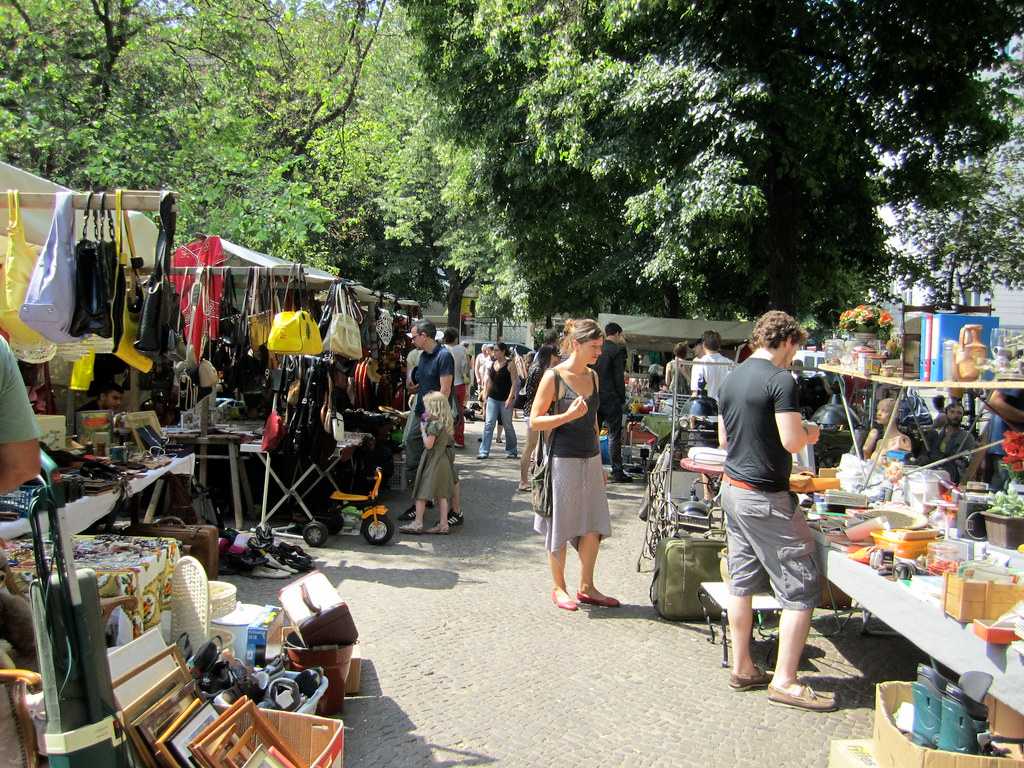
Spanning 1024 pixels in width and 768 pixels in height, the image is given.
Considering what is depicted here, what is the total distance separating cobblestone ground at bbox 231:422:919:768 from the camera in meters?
3.80

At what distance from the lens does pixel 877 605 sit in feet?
12.9

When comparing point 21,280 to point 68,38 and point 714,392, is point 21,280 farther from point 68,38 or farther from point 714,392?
point 68,38

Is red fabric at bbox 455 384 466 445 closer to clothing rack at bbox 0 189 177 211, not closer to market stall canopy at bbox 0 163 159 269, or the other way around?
market stall canopy at bbox 0 163 159 269

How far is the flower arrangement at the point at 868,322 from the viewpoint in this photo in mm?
6082

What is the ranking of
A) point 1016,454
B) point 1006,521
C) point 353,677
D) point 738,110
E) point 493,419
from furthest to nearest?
point 493,419
point 738,110
point 1016,454
point 353,677
point 1006,521

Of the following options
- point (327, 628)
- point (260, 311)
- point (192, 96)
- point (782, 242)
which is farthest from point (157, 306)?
point (192, 96)

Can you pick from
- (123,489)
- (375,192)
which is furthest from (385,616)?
(375,192)

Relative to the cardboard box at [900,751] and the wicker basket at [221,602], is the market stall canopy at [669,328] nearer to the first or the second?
the wicker basket at [221,602]

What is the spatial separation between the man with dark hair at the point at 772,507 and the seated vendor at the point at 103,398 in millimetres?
5352

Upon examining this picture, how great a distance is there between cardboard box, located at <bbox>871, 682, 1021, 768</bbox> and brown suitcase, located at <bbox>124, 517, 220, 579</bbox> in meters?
4.05

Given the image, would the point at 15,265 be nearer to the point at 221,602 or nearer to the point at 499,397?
the point at 221,602

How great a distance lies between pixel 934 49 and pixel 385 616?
986 cm

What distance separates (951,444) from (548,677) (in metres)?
5.23

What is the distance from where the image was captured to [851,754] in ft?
11.1
